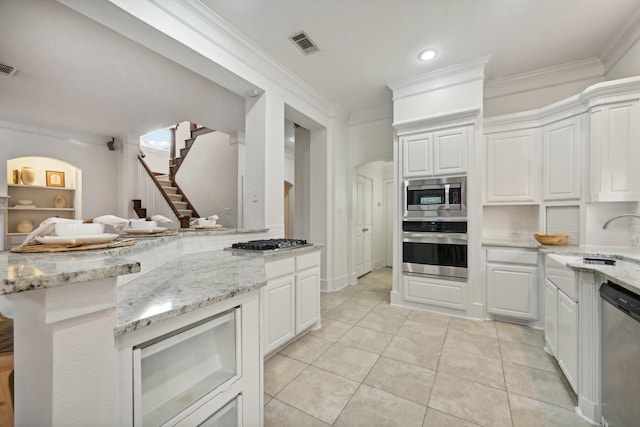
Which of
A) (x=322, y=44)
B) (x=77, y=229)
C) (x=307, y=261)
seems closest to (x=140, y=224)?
(x=77, y=229)

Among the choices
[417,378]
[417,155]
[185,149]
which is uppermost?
[185,149]

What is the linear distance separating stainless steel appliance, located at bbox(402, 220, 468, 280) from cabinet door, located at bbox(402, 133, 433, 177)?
662 mm

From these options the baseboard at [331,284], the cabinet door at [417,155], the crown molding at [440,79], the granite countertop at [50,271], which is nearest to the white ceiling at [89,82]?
the granite countertop at [50,271]

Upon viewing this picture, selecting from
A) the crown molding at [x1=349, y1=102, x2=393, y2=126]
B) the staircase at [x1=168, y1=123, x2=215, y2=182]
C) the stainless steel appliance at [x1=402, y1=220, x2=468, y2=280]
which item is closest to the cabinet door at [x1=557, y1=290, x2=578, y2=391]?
the stainless steel appliance at [x1=402, y1=220, x2=468, y2=280]

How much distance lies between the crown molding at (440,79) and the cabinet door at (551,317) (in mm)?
2417

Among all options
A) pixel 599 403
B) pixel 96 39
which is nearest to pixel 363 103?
pixel 96 39

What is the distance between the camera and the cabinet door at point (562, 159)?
2.69 m

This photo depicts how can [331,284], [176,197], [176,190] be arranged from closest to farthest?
[331,284] → [176,197] → [176,190]

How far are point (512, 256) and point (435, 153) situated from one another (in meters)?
1.46

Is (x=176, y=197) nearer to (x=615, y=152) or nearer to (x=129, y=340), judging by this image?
(x=129, y=340)

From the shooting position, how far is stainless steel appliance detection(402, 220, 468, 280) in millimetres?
3066

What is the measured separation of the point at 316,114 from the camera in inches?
153

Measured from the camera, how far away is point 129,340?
760 millimetres

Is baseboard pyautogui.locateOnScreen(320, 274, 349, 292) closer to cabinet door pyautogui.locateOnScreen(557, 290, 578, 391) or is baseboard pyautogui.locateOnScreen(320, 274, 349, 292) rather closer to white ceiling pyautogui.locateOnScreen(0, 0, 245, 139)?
cabinet door pyautogui.locateOnScreen(557, 290, 578, 391)
